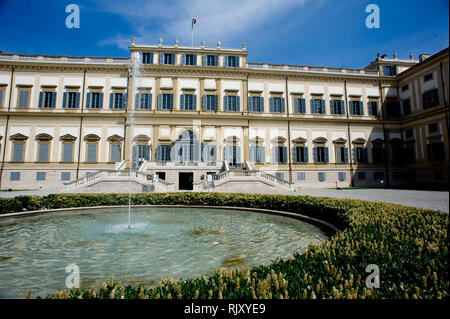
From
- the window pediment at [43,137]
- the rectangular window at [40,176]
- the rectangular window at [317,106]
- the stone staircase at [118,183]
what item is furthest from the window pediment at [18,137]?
the rectangular window at [317,106]

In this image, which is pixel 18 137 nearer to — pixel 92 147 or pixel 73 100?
pixel 73 100

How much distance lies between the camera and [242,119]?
969 inches

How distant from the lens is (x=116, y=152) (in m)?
23.2

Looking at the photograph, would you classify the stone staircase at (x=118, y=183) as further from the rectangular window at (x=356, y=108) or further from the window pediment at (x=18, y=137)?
the rectangular window at (x=356, y=108)

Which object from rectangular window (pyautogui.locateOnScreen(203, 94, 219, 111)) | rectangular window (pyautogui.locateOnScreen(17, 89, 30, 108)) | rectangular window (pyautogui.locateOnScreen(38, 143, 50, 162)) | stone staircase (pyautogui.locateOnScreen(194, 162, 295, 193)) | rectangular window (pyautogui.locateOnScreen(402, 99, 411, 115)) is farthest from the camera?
rectangular window (pyautogui.locateOnScreen(402, 99, 411, 115))

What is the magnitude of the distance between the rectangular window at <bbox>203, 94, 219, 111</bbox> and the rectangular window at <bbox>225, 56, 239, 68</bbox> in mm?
4078

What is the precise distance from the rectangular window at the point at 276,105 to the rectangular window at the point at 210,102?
6280 mm

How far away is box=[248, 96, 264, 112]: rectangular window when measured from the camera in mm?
25233

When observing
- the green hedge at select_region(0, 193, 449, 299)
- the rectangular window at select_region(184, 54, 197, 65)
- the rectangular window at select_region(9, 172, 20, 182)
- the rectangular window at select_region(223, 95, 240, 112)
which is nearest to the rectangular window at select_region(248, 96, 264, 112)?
the rectangular window at select_region(223, 95, 240, 112)

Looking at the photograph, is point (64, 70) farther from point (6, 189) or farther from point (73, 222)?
point (73, 222)

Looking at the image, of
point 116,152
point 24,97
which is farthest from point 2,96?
point 116,152

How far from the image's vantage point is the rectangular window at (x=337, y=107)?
26312 millimetres

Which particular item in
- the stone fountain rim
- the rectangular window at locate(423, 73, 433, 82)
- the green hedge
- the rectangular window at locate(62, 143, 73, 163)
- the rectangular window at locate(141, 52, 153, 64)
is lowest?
the stone fountain rim

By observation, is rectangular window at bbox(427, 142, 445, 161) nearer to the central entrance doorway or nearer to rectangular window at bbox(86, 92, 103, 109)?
the central entrance doorway
